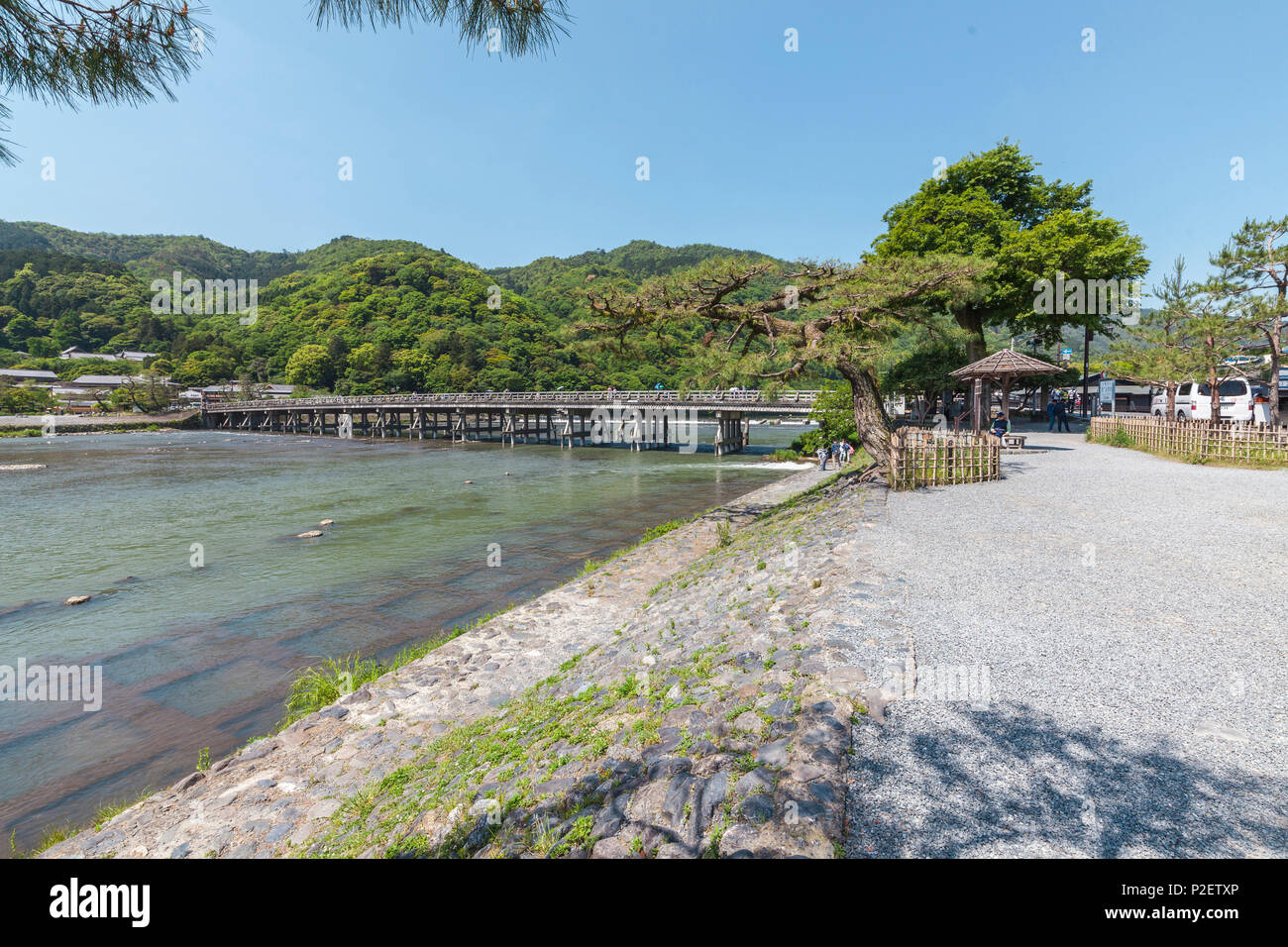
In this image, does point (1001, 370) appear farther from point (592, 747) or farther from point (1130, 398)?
point (1130, 398)

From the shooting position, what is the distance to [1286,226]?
19875 mm

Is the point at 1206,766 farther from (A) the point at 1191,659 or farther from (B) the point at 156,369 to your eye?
(B) the point at 156,369

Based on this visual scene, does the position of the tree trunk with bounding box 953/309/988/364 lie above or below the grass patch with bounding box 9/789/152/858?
above

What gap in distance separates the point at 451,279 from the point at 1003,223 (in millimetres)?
102743

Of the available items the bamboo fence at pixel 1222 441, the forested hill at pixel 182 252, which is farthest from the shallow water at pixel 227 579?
the forested hill at pixel 182 252

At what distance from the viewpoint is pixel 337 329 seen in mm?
94875

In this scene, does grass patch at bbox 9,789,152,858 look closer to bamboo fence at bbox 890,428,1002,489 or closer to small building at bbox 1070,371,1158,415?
bamboo fence at bbox 890,428,1002,489

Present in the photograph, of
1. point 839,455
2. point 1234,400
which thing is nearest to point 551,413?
point 839,455

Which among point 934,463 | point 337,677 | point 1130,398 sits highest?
point 1130,398

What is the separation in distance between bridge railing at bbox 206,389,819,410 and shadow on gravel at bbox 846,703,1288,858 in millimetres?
29228

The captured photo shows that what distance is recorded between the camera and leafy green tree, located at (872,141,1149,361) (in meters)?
26.2

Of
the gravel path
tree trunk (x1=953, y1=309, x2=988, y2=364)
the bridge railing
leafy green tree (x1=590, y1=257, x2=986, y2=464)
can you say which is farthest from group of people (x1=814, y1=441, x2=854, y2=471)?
the gravel path

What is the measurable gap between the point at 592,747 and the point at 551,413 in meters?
65.9
